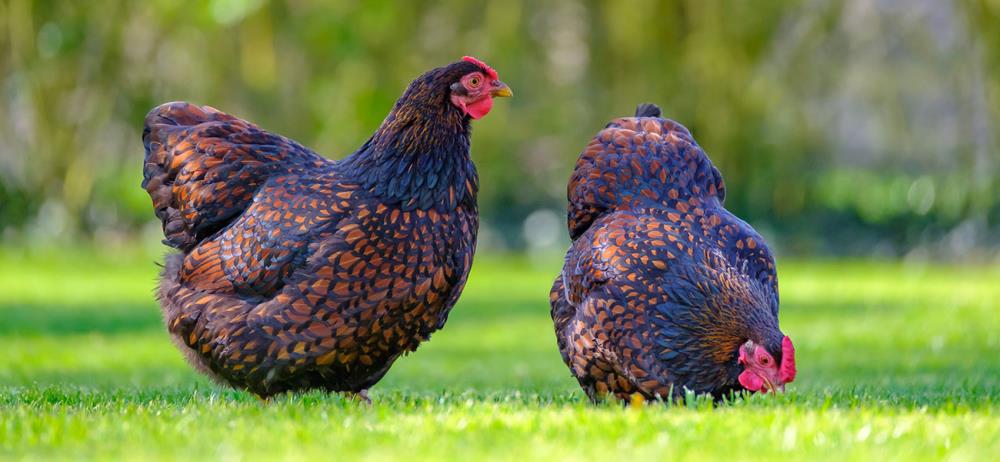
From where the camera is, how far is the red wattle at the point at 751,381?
18.2ft

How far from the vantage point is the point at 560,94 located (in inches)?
894

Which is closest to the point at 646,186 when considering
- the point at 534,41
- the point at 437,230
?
the point at 437,230

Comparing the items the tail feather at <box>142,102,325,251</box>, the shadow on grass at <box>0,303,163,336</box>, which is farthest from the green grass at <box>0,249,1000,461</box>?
the tail feather at <box>142,102,325,251</box>

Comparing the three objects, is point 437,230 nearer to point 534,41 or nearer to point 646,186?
point 646,186

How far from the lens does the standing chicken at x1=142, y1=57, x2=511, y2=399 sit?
5707 mm

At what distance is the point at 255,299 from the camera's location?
5.89m

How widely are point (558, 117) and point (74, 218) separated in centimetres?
852

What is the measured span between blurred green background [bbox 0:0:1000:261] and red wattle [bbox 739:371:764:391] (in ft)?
36.5

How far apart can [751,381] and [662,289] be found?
55cm

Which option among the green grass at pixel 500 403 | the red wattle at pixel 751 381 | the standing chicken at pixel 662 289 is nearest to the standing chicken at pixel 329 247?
the green grass at pixel 500 403

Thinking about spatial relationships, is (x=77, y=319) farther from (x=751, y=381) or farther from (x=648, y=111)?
(x=751, y=381)

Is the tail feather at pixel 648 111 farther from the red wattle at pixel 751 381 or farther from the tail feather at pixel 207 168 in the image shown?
the red wattle at pixel 751 381

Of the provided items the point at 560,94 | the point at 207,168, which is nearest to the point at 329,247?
the point at 207,168

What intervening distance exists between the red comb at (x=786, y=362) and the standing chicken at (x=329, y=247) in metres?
1.49
